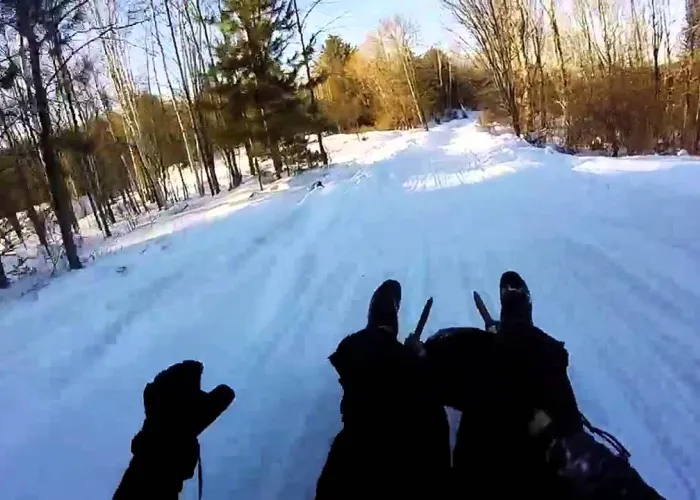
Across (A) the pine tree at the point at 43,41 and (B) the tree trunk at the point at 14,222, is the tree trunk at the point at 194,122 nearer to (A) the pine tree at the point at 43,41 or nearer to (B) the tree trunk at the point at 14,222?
(B) the tree trunk at the point at 14,222

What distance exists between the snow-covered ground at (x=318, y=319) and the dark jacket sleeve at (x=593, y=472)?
700 mm

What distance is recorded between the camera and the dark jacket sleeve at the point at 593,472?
1.33 meters

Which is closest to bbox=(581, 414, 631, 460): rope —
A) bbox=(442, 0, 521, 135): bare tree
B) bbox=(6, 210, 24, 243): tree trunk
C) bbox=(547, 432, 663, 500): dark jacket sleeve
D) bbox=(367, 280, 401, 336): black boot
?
bbox=(547, 432, 663, 500): dark jacket sleeve

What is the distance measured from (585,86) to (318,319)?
19.3m

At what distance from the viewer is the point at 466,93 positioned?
5275cm

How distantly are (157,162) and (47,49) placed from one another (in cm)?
1607

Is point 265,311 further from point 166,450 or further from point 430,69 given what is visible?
point 430,69

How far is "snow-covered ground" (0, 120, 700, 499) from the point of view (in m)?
2.43

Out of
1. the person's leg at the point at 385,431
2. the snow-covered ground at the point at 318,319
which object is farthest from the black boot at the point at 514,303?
the person's leg at the point at 385,431

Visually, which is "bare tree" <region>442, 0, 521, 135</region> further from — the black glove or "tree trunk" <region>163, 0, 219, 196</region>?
the black glove

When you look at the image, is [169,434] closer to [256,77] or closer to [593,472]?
[593,472]

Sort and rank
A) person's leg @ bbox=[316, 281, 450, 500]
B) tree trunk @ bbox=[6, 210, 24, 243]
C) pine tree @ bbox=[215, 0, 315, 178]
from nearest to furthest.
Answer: person's leg @ bbox=[316, 281, 450, 500] < tree trunk @ bbox=[6, 210, 24, 243] < pine tree @ bbox=[215, 0, 315, 178]

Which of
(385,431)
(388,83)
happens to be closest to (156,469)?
(385,431)

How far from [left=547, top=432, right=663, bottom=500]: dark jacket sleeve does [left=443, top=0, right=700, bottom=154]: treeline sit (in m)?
17.4
